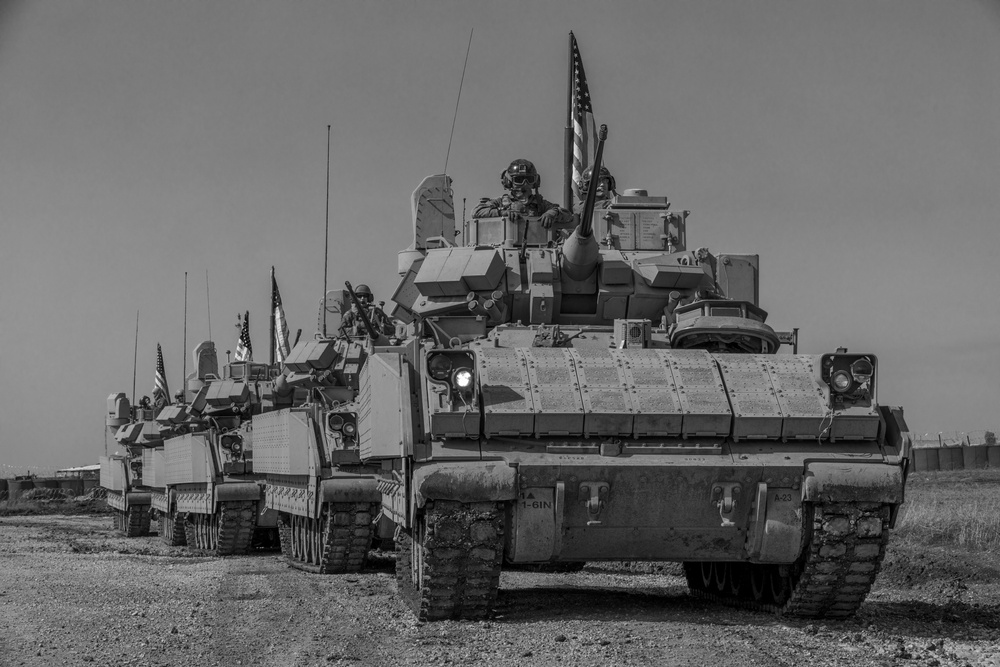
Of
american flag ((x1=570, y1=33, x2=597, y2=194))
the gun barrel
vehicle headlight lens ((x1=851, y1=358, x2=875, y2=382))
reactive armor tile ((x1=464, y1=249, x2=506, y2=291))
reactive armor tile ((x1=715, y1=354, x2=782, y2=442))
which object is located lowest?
reactive armor tile ((x1=715, y1=354, x2=782, y2=442))

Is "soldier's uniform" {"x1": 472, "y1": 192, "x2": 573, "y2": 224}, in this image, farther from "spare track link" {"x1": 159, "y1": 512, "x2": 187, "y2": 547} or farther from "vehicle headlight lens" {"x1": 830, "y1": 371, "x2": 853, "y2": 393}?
"spare track link" {"x1": 159, "y1": 512, "x2": 187, "y2": 547}

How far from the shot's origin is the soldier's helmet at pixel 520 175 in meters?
18.0

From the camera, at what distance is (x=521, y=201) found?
17969 mm

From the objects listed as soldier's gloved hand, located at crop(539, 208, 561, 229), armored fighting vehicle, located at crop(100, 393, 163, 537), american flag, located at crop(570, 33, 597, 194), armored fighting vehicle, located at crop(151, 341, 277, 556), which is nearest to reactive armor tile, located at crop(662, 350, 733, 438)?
soldier's gloved hand, located at crop(539, 208, 561, 229)

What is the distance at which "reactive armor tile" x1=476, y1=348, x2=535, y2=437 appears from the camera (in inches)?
455

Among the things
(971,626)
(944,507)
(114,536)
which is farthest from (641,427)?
(114,536)

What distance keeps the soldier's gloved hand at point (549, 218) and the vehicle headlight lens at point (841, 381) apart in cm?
639

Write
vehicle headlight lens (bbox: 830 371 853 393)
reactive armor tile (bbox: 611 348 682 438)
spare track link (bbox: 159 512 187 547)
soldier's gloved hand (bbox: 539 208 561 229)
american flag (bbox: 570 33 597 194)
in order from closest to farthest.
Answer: reactive armor tile (bbox: 611 348 682 438) → vehicle headlight lens (bbox: 830 371 853 393) → soldier's gloved hand (bbox: 539 208 561 229) → american flag (bbox: 570 33 597 194) → spare track link (bbox: 159 512 187 547)

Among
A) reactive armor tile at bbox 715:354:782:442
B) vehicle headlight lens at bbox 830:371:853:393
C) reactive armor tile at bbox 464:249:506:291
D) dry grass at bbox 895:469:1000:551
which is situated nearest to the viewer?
reactive armor tile at bbox 715:354:782:442

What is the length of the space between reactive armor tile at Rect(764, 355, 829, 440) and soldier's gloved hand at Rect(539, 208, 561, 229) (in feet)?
18.7

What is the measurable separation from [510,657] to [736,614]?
141 inches

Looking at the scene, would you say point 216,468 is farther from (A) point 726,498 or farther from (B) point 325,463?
(A) point 726,498

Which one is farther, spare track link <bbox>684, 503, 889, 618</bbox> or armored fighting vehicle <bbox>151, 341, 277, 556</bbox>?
armored fighting vehicle <bbox>151, 341, 277, 556</bbox>

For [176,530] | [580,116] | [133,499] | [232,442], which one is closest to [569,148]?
[580,116]
